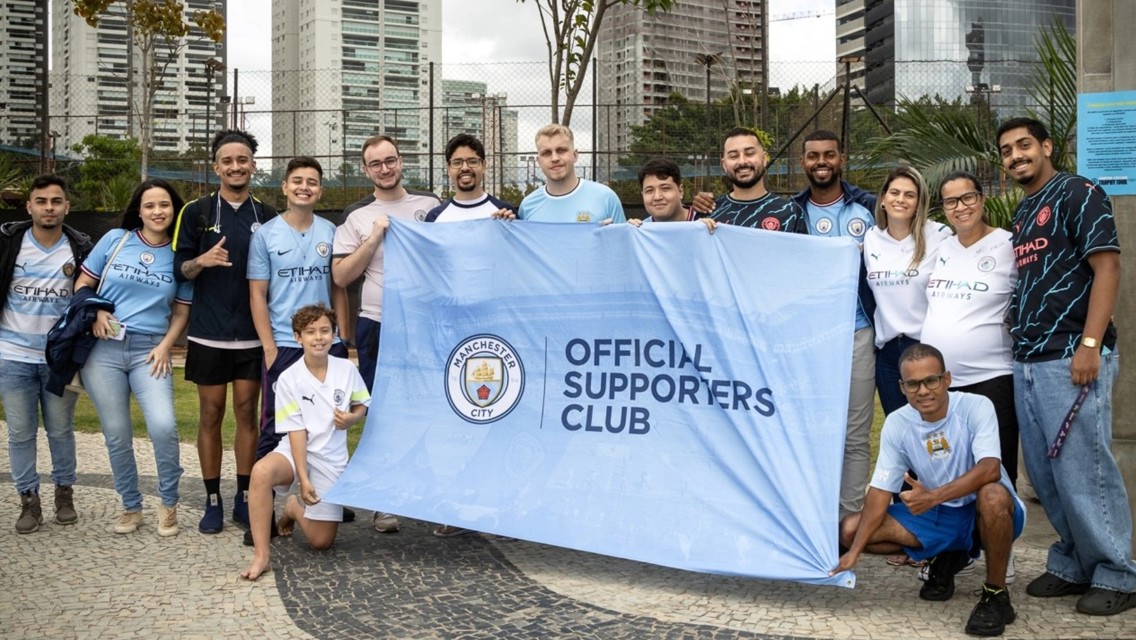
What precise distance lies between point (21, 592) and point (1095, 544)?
4834mm

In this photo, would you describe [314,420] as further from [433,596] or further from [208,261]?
[433,596]

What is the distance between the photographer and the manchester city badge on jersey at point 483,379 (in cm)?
571

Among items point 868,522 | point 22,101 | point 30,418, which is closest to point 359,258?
point 30,418

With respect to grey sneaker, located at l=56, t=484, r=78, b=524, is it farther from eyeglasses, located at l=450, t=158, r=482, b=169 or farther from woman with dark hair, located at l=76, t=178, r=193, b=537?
eyeglasses, located at l=450, t=158, r=482, b=169

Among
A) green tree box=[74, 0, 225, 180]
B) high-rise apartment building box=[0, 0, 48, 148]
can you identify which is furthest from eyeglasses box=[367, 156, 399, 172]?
high-rise apartment building box=[0, 0, 48, 148]

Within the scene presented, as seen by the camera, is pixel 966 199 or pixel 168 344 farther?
pixel 168 344

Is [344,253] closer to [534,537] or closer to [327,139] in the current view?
[534,537]

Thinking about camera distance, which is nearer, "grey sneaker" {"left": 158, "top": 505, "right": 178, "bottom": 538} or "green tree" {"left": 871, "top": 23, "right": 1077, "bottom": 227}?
"grey sneaker" {"left": 158, "top": 505, "right": 178, "bottom": 538}

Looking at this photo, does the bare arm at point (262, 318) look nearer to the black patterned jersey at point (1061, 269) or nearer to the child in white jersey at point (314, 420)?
the child in white jersey at point (314, 420)

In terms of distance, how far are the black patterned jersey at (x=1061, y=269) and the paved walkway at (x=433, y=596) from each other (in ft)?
3.85

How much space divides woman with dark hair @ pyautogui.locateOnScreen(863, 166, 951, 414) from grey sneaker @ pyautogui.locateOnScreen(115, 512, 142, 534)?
4200 millimetres

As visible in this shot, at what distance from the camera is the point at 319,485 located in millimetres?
5711

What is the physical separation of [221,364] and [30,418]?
1255 mm

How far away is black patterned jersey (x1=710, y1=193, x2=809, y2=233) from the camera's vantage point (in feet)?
17.9
